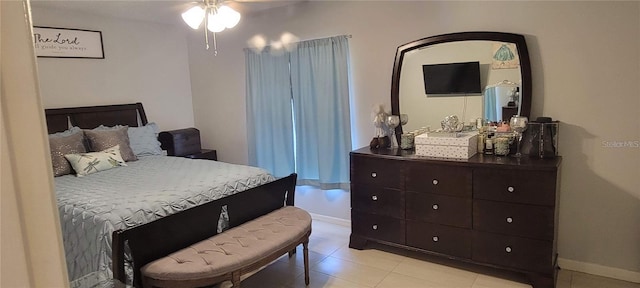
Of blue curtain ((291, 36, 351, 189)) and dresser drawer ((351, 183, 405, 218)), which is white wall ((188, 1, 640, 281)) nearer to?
blue curtain ((291, 36, 351, 189))

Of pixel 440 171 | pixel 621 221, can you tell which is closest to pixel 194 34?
pixel 440 171

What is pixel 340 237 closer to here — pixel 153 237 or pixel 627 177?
pixel 153 237

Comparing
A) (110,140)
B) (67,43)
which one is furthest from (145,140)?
(67,43)

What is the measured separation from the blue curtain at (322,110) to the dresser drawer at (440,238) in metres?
1.05

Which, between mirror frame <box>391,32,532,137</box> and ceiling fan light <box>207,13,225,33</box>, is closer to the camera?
ceiling fan light <box>207,13,225,33</box>

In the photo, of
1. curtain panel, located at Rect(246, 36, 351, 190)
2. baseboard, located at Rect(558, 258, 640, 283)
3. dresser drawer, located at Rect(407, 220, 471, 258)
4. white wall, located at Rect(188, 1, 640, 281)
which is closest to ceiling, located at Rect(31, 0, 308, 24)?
curtain panel, located at Rect(246, 36, 351, 190)

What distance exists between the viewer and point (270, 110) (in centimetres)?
450

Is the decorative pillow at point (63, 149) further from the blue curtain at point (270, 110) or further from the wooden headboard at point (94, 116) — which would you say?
the blue curtain at point (270, 110)

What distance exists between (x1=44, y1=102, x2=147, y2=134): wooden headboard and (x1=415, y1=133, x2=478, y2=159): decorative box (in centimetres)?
320

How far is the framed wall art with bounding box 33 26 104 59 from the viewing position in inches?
150

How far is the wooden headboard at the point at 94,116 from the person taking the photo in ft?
12.7

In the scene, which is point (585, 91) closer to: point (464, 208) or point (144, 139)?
point (464, 208)

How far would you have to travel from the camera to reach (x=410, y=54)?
3.51 meters

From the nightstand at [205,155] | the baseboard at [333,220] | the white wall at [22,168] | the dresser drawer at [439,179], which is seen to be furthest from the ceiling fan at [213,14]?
the white wall at [22,168]
